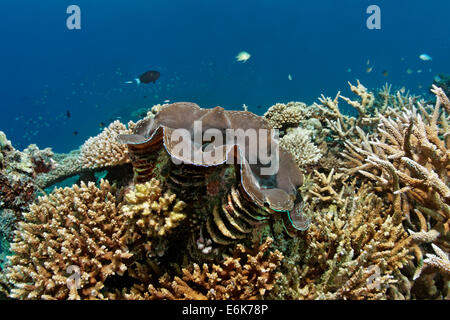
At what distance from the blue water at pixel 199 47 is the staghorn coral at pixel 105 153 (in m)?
56.3

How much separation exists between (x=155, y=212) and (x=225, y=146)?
88 centimetres

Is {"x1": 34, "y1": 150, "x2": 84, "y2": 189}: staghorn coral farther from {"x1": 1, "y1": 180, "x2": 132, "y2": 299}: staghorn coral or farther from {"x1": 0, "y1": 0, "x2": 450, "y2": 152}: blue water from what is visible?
{"x1": 0, "y1": 0, "x2": 450, "y2": 152}: blue water

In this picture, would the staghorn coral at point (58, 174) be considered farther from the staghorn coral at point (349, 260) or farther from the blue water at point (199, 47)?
the blue water at point (199, 47)

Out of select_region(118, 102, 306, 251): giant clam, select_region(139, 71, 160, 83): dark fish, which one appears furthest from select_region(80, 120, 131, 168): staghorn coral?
select_region(139, 71, 160, 83): dark fish

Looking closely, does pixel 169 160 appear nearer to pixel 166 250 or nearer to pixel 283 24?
pixel 166 250

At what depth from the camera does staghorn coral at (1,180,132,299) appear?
2137mm

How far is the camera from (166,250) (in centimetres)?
235

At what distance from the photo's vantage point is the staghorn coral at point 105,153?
3355mm

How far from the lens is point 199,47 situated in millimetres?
73812

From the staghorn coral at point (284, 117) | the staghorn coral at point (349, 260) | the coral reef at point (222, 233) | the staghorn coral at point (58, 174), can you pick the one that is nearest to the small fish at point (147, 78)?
the staghorn coral at point (58, 174)

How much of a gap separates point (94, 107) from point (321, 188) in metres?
64.2

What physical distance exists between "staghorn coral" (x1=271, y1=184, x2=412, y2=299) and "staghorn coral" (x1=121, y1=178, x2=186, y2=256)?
1.15 m

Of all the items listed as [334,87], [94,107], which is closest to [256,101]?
[334,87]

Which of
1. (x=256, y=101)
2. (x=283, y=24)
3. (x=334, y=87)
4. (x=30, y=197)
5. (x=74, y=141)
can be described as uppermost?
(x=283, y=24)
